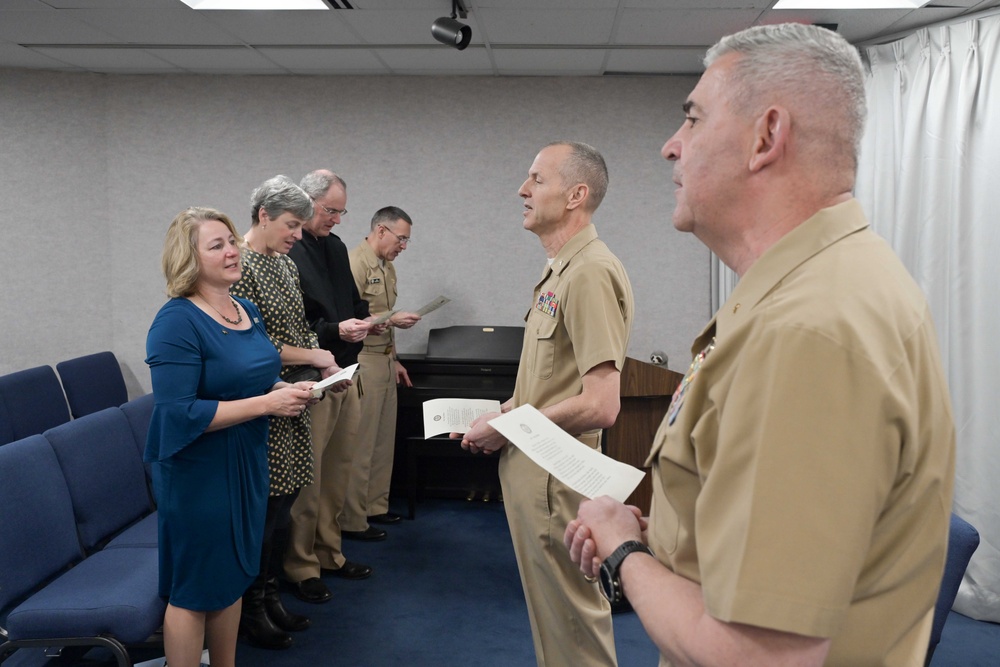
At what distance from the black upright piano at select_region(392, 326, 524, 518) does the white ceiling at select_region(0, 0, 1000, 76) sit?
71.0 inches

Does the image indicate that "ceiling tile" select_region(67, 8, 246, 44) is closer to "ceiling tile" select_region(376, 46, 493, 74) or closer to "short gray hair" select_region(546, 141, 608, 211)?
"ceiling tile" select_region(376, 46, 493, 74)

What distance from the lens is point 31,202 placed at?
16.9 ft

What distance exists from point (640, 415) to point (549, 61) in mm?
2328

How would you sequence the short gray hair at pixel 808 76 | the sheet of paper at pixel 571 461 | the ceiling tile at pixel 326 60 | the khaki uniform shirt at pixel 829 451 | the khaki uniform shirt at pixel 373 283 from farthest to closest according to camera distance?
the ceiling tile at pixel 326 60 → the khaki uniform shirt at pixel 373 283 → the sheet of paper at pixel 571 461 → the short gray hair at pixel 808 76 → the khaki uniform shirt at pixel 829 451

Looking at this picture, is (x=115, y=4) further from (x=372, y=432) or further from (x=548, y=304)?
(x=548, y=304)

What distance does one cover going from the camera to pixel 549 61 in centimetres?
477

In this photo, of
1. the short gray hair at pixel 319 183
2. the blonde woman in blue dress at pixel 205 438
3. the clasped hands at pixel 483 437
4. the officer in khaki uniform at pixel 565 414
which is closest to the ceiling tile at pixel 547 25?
the short gray hair at pixel 319 183

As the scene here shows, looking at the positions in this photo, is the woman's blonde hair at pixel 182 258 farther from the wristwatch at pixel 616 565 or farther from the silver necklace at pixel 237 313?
the wristwatch at pixel 616 565

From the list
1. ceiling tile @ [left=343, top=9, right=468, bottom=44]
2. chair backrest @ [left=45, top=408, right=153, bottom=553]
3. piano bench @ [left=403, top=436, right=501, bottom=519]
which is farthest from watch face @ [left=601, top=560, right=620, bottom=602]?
piano bench @ [left=403, top=436, right=501, bottom=519]

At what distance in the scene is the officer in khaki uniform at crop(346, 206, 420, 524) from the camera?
4344 millimetres

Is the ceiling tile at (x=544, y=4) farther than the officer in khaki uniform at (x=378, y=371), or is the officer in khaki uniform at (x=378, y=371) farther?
the officer in khaki uniform at (x=378, y=371)

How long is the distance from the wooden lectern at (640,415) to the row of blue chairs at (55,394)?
9.96 feet

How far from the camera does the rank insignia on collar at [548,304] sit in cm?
221

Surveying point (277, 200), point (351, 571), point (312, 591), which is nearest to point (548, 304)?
point (277, 200)
